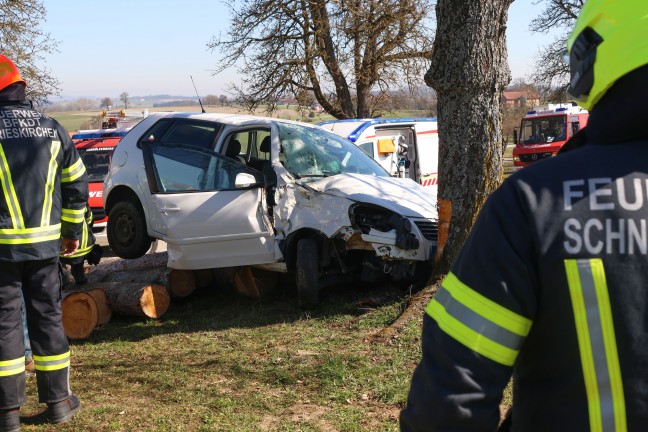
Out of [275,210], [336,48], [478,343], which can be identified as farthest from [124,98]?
[478,343]

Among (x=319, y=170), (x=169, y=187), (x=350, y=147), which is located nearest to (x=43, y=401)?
(x=169, y=187)

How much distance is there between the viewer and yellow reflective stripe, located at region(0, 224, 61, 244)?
4.50 meters

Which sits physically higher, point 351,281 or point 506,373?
point 506,373

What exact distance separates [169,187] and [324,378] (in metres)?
3.30

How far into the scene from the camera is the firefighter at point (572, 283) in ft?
4.52

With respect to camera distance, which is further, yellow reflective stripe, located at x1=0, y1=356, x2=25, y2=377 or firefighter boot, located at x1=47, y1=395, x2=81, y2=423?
firefighter boot, located at x1=47, y1=395, x2=81, y2=423

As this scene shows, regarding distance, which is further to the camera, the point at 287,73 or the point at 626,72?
the point at 287,73

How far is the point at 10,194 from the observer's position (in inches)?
180

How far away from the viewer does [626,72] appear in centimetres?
136

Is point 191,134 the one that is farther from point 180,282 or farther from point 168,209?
point 180,282

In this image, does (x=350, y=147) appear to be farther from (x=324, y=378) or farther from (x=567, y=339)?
(x=567, y=339)

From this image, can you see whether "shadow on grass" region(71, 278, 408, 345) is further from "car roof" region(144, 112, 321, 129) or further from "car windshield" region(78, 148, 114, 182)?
"car windshield" region(78, 148, 114, 182)

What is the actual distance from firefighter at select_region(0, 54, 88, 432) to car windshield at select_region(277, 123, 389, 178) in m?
3.21

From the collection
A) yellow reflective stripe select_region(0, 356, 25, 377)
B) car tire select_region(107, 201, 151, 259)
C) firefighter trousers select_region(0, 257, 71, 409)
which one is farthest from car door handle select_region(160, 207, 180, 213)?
yellow reflective stripe select_region(0, 356, 25, 377)
